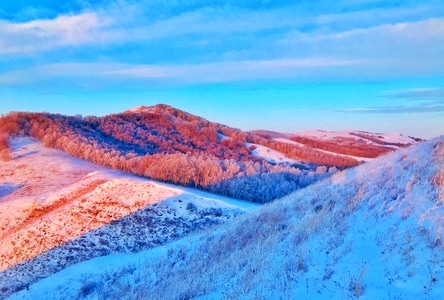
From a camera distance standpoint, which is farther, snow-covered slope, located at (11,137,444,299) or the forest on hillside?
the forest on hillside

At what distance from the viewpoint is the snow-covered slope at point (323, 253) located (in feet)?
21.1

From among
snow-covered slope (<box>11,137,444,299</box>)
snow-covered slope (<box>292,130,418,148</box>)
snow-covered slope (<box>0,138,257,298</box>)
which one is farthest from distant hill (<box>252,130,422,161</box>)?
snow-covered slope (<box>11,137,444,299</box>)

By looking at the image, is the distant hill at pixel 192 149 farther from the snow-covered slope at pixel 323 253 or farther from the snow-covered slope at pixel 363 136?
the snow-covered slope at pixel 323 253

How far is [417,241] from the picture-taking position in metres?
6.93

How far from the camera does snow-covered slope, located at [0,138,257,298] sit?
15242 mm

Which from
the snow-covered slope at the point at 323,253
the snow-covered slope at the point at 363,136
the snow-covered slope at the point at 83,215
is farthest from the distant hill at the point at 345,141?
the snow-covered slope at the point at 323,253

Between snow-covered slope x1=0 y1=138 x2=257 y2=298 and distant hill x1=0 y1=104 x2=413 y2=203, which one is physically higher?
distant hill x1=0 y1=104 x2=413 y2=203

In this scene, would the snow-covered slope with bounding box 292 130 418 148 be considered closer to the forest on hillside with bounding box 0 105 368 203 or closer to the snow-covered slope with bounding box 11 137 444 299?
the forest on hillside with bounding box 0 105 368 203

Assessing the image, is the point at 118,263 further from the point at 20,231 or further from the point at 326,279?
the point at 326,279

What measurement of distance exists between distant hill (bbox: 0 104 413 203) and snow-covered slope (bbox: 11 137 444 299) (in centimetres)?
957

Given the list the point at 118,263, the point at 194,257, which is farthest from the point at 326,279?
the point at 118,263

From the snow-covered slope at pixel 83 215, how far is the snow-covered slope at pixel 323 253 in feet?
6.61

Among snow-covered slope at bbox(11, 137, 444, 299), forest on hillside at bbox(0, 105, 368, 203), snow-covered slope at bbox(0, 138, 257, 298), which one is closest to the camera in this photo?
snow-covered slope at bbox(11, 137, 444, 299)

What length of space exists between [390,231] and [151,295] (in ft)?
15.8
